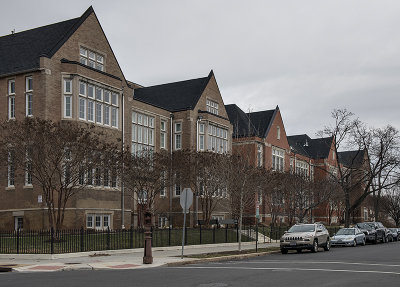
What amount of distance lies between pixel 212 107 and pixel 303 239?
25440 mm

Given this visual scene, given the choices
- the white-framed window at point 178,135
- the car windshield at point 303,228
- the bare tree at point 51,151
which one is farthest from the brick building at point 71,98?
the car windshield at point 303,228

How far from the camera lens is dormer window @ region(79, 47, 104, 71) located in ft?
120

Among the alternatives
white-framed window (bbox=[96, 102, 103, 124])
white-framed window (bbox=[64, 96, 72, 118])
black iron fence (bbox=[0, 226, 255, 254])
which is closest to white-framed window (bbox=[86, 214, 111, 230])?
black iron fence (bbox=[0, 226, 255, 254])

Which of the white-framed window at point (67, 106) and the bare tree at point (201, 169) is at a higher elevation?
the white-framed window at point (67, 106)

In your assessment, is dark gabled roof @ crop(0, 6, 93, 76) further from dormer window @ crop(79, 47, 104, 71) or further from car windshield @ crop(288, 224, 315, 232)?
car windshield @ crop(288, 224, 315, 232)

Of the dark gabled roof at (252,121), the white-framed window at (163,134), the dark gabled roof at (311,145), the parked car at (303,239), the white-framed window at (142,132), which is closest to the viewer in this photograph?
the parked car at (303,239)

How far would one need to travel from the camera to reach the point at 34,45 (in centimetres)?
3675

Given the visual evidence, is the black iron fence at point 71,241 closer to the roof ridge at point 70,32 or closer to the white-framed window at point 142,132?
the roof ridge at point 70,32

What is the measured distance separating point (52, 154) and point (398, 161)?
138 ft

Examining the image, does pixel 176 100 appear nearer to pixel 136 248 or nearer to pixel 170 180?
pixel 170 180

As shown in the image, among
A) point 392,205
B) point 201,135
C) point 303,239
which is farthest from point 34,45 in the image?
point 392,205

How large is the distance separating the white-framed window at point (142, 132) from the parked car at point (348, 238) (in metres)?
15.8

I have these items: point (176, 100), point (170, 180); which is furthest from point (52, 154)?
point (176, 100)

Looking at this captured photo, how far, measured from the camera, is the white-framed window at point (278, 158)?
6184 centimetres
